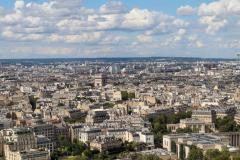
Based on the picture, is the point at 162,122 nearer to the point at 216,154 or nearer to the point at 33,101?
the point at 216,154

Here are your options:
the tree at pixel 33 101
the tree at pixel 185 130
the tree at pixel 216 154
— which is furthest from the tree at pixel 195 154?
the tree at pixel 33 101

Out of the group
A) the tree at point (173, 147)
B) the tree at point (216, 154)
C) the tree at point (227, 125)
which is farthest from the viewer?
the tree at point (227, 125)

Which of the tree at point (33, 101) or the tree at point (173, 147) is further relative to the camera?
the tree at point (33, 101)

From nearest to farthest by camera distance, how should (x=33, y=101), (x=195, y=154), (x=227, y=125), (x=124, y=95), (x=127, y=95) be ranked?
(x=195, y=154), (x=227, y=125), (x=33, y=101), (x=124, y=95), (x=127, y=95)

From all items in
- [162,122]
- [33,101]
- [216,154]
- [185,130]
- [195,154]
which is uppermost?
[216,154]

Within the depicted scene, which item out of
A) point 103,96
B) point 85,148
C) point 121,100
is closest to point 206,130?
point 85,148

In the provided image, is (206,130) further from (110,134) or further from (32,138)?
(32,138)

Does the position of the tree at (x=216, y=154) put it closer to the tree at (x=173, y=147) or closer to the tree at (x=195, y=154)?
the tree at (x=195, y=154)

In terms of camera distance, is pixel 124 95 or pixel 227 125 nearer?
pixel 227 125

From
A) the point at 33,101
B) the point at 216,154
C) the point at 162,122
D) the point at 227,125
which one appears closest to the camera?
the point at 216,154

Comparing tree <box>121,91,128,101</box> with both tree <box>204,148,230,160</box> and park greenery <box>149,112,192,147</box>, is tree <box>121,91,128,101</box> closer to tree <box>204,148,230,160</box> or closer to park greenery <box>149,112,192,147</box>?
park greenery <box>149,112,192,147</box>

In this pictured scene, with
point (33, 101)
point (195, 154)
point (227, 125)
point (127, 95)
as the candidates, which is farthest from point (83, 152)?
point (127, 95)
